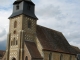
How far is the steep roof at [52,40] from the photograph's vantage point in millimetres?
40247

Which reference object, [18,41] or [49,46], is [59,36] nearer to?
[49,46]

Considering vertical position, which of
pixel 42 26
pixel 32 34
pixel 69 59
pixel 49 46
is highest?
pixel 42 26

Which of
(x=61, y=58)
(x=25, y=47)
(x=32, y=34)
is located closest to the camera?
(x=25, y=47)

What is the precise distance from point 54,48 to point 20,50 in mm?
9319

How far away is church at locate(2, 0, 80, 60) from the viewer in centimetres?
3656

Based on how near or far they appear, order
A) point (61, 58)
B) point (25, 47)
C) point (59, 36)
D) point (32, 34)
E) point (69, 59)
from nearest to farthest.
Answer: point (25, 47), point (32, 34), point (61, 58), point (69, 59), point (59, 36)

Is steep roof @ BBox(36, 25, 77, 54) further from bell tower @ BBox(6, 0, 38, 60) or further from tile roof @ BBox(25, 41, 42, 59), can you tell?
bell tower @ BBox(6, 0, 38, 60)

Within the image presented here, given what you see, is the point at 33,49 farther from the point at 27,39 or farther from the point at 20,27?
the point at 20,27

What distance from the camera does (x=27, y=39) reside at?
1503 inches

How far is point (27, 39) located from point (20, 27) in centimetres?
319

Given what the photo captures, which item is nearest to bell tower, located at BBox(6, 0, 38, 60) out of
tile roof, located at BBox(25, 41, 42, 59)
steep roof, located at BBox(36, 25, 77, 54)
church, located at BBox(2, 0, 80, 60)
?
church, located at BBox(2, 0, 80, 60)

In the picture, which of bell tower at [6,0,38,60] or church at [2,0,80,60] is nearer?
church at [2,0,80,60]

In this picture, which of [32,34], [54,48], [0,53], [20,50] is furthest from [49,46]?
[0,53]

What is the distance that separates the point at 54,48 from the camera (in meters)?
41.5
